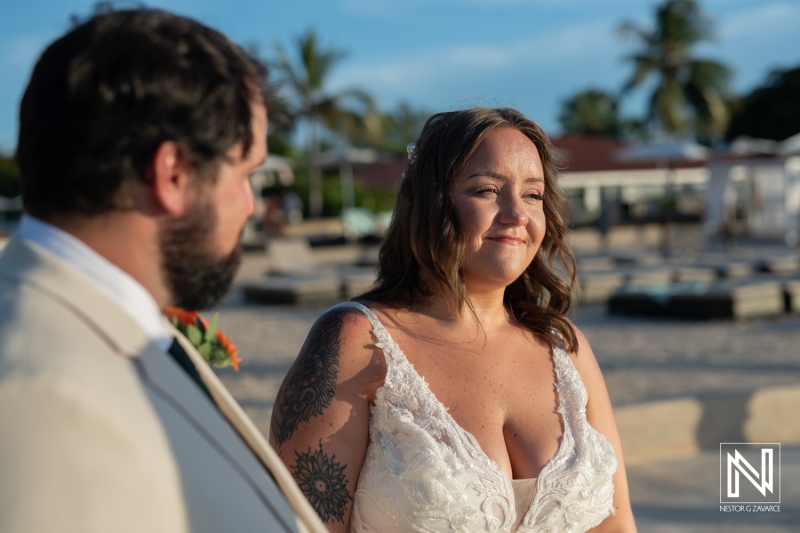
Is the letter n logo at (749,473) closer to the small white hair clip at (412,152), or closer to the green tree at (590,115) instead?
the small white hair clip at (412,152)

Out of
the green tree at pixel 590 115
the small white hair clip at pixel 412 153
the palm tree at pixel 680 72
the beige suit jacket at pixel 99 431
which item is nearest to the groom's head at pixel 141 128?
the beige suit jacket at pixel 99 431

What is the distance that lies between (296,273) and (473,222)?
15.1 m

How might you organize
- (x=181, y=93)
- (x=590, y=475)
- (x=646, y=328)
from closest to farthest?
(x=181, y=93), (x=590, y=475), (x=646, y=328)

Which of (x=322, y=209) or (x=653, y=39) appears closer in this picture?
(x=322, y=209)

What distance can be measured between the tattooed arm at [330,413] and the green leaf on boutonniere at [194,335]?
0.35m

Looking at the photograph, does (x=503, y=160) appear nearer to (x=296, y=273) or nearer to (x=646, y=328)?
(x=646, y=328)

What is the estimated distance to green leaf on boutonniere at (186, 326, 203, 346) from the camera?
8.41 ft

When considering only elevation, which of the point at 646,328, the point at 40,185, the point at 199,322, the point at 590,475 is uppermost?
the point at 40,185

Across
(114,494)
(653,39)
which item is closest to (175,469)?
(114,494)

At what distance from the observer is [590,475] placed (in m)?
2.38

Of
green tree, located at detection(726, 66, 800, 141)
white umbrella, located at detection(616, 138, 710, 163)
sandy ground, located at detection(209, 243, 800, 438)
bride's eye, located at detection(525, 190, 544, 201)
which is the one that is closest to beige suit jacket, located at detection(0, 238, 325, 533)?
bride's eye, located at detection(525, 190, 544, 201)

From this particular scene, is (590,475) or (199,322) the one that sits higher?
(199,322)

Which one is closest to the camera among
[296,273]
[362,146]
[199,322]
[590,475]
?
[590,475]

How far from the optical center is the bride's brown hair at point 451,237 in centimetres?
251
